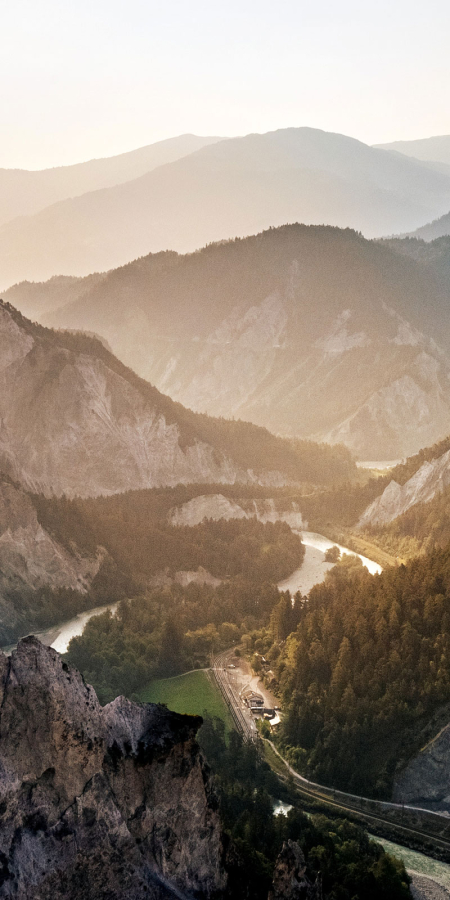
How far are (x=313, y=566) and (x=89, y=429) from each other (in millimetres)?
27157

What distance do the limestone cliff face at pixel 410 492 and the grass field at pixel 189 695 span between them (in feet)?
92.3

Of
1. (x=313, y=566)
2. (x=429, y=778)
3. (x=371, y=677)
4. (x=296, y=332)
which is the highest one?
(x=371, y=677)

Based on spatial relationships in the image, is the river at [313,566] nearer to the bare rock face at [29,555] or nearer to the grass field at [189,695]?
the bare rock face at [29,555]

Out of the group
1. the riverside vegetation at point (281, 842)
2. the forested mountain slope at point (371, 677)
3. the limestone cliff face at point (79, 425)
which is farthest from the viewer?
the limestone cliff face at point (79, 425)

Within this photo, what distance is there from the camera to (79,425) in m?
79.8

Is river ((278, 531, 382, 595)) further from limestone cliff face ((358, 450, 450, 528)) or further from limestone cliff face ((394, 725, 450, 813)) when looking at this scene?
limestone cliff face ((394, 725, 450, 813))

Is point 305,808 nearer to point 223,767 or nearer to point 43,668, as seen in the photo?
point 223,767

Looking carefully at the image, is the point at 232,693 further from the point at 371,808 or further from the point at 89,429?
the point at 89,429

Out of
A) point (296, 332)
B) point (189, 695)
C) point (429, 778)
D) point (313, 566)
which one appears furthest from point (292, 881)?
point (296, 332)

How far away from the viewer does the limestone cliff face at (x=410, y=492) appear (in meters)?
66.9

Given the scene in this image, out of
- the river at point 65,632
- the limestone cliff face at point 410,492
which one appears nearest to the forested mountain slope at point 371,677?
the river at point 65,632

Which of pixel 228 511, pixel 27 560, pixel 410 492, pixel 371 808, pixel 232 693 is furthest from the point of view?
pixel 228 511

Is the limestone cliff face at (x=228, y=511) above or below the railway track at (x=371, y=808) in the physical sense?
below

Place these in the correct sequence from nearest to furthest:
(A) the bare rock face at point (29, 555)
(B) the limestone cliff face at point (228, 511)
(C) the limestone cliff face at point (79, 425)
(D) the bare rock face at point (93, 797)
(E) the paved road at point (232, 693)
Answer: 1. (D) the bare rock face at point (93, 797)
2. (E) the paved road at point (232, 693)
3. (A) the bare rock face at point (29, 555)
4. (B) the limestone cliff face at point (228, 511)
5. (C) the limestone cliff face at point (79, 425)
